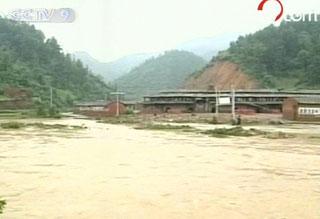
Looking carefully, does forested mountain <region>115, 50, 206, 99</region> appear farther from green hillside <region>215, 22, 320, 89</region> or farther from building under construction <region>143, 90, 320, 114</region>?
building under construction <region>143, 90, 320, 114</region>

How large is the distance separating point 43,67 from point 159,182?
7839 cm

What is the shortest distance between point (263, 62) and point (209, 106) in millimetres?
20498

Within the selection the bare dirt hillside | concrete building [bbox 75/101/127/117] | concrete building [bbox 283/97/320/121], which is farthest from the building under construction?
the bare dirt hillside

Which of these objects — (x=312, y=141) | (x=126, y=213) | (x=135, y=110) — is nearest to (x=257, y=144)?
(x=312, y=141)

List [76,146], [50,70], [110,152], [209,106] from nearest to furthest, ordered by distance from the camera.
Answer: [110,152] < [76,146] < [209,106] < [50,70]

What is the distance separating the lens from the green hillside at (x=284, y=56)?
247 feet

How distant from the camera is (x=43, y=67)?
90062 millimetres

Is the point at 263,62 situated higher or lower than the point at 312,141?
higher

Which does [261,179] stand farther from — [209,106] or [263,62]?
[263,62]

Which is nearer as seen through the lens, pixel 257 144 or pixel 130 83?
pixel 257 144

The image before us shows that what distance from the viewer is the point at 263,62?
80.2 metres

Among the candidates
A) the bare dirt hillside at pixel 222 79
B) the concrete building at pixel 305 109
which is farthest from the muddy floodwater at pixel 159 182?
the bare dirt hillside at pixel 222 79

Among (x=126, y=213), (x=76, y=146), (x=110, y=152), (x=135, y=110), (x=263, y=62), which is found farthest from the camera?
(x=263, y=62)

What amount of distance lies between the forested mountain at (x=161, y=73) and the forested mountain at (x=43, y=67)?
1417 centimetres
